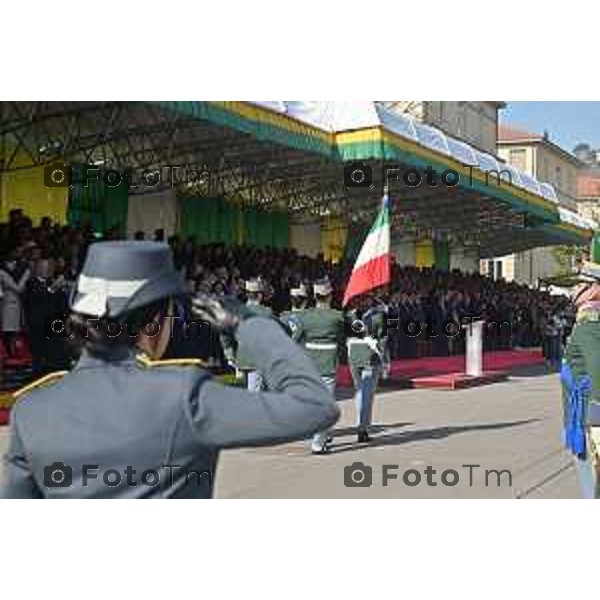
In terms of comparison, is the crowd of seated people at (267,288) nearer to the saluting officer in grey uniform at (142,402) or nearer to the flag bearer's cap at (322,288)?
the saluting officer in grey uniform at (142,402)

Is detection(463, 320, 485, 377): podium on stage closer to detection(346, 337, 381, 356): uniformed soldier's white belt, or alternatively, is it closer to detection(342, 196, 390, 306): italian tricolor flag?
detection(342, 196, 390, 306): italian tricolor flag

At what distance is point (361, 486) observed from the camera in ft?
28.2

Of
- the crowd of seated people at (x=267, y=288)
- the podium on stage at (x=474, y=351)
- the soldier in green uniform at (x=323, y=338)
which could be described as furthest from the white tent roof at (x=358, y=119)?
the soldier in green uniform at (x=323, y=338)

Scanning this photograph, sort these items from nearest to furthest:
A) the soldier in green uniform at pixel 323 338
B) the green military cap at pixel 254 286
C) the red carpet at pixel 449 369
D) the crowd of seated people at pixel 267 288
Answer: the soldier in green uniform at pixel 323 338 → the green military cap at pixel 254 286 → the crowd of seated people at pixel 267 288 → the red carpet at pixel 449 369

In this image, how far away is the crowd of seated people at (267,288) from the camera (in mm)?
12234

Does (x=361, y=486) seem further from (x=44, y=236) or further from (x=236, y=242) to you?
(x=236, y=242)

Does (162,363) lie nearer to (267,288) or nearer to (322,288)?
(322,288)

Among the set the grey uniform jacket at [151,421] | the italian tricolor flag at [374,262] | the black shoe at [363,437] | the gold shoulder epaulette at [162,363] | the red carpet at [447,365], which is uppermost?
the italian tricolor flag at [374,262]

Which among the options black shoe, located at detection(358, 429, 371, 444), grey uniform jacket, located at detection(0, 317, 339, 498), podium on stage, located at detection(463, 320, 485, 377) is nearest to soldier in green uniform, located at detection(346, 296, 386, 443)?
black shoe, located at detection(358, 429, 371, 444)

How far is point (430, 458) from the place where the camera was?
10.1 m

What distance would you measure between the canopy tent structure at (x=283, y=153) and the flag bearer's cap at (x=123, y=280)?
31.4 ft

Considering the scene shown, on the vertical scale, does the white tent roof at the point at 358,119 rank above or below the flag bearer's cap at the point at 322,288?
above

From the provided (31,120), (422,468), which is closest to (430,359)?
(31,120)

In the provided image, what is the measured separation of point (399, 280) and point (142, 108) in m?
9.89
